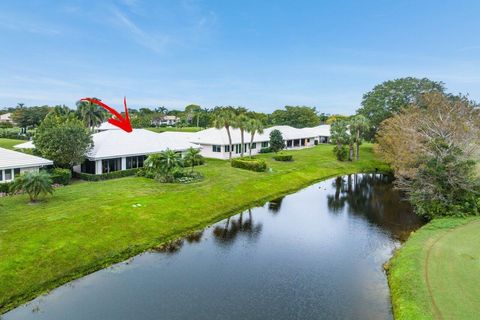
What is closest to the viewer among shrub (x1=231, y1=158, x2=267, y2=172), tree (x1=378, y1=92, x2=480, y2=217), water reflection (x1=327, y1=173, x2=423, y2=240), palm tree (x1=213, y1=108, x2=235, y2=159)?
tree (x1=378, y1=92, x2=480, y2=217)

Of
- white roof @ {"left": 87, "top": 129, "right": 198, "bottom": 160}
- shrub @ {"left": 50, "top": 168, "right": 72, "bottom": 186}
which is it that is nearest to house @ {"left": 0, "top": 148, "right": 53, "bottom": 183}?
shrub @ {"left": 50, "top": 168, "right": 72, "bottom": 186}

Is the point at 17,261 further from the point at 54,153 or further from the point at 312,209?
the point at 312,209

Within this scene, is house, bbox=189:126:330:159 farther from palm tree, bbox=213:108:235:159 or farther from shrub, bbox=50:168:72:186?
shrub, bbox=50:168:72:186

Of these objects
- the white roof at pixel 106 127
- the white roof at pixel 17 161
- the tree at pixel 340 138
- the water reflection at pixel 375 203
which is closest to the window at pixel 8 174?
the white roof at pixel 17 161

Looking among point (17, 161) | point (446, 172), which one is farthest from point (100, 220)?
point (446, 172)

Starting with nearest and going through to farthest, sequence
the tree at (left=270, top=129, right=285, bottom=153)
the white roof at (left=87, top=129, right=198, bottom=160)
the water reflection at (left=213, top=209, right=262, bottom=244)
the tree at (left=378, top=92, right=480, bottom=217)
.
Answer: the water reflection at (left=213, top=209, right=262, bottom=244)
the tree at (left=378, top=92, right=480, bottom=217)
the white roof at (left=87, top=129, right=198, bottom=160)
the tree at (left=270, top=129, right=285, bottom=153)

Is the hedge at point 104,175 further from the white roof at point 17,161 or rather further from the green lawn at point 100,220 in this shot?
the white roof at point 17,161
